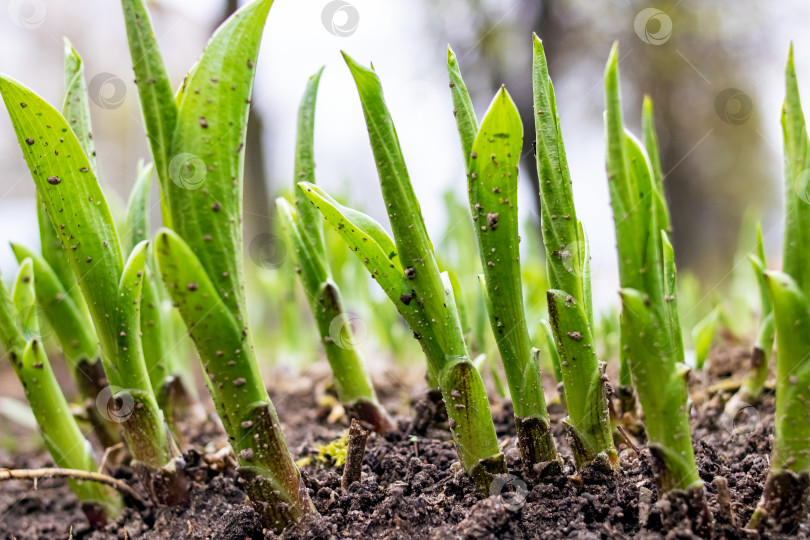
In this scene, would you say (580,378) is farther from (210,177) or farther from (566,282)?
(210,177)

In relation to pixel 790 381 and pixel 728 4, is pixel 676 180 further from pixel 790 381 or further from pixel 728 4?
pixel 790 381

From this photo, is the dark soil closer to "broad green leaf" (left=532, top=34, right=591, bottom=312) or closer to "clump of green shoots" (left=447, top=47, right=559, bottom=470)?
"clump of green shoots" (left=447, top=47, right=559, bottom=470)

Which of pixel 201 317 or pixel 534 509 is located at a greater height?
pixel 201 317

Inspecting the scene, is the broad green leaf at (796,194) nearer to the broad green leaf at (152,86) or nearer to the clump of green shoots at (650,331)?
the clump of green shoots at (650,331)

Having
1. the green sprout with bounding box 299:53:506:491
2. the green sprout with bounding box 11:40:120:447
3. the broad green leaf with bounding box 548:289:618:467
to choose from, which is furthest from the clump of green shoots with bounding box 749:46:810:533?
the green sprout with bounding box 11:40:120:447

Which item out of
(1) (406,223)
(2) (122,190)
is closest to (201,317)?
(1) (406,223)

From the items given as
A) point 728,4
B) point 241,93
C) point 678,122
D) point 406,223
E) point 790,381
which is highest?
point 728,4
